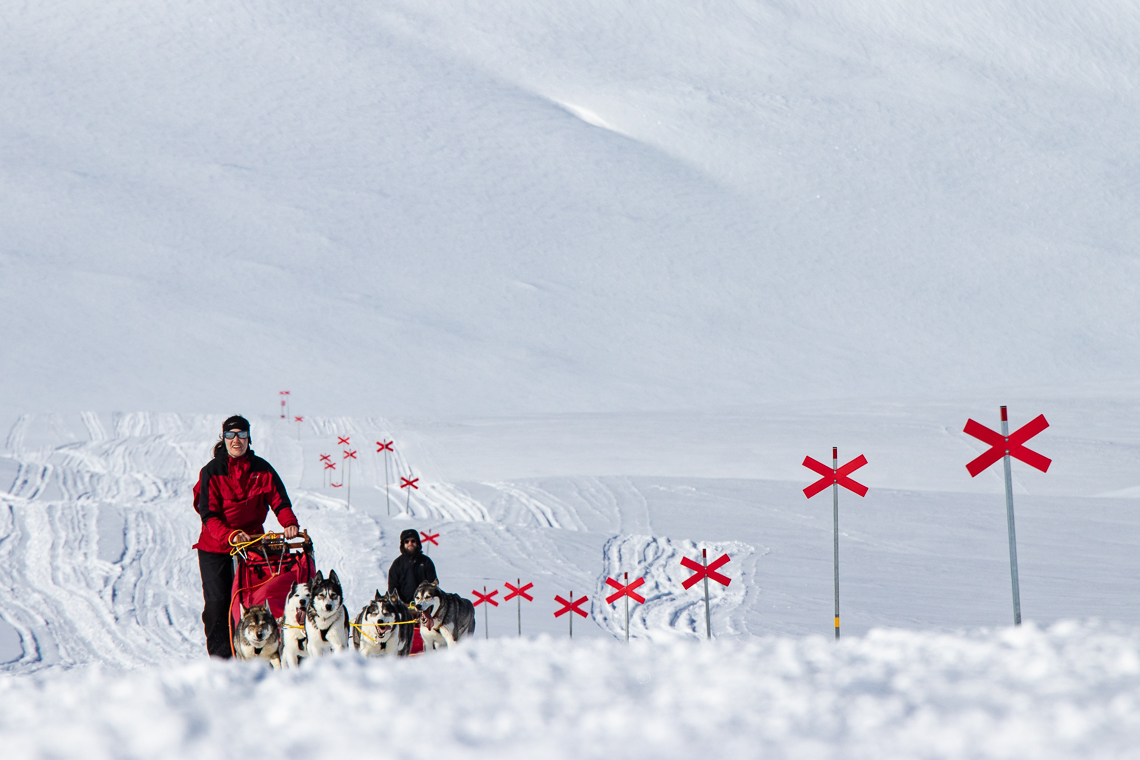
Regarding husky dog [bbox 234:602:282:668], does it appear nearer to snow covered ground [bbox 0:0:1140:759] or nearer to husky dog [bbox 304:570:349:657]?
husky dog [bbox 304:570:349:657]

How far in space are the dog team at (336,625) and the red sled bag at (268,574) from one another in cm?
8

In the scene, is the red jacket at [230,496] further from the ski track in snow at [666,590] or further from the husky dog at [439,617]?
the ski track in snow at [666,590]

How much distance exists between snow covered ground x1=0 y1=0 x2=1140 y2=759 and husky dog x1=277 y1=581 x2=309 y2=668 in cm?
135

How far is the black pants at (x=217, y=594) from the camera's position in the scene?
5.68 meters

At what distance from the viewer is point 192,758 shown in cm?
240

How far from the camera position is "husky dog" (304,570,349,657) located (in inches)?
213

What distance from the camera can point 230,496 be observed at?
561 centimetres

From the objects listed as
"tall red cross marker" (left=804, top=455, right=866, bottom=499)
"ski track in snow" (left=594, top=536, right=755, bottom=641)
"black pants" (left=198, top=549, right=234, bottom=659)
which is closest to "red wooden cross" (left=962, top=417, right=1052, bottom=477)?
"tall red cross marker" (left=804, top=455, right=866, bottom=499)

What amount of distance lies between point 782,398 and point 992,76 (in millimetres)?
49283

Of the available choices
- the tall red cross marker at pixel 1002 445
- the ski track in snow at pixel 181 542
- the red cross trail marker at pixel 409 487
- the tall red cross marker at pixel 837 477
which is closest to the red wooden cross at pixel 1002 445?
the tall red cross marker at pixel 1002 445

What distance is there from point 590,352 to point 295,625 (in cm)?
4982

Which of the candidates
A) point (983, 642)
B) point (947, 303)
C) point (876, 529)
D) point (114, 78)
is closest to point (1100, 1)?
point (947, 303)

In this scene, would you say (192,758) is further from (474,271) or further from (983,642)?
(474,271)

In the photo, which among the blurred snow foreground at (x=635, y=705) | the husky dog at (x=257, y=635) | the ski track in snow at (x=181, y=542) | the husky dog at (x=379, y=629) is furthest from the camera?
the ski track in snow at (x=181, y=542)
